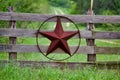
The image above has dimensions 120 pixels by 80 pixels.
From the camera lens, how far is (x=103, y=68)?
35.5 ft

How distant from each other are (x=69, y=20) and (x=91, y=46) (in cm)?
93

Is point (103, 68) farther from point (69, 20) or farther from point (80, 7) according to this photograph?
point (80, 7)

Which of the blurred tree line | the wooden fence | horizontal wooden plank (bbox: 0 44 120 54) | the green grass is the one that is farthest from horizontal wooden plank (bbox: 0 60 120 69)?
the blurred tree line

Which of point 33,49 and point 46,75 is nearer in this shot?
point 46,75

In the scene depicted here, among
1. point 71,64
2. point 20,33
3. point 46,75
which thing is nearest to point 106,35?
point 71,64

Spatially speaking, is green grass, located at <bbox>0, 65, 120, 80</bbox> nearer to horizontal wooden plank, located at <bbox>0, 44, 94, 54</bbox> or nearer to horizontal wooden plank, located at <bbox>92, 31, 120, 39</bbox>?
horizontal wooden plank, located at <bbox>0, 44, 94, 54</bbox>

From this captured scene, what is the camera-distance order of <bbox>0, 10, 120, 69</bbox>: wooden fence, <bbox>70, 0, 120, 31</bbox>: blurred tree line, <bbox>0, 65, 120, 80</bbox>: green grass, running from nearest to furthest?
1. <bbox>0, 65, 120, 80</bbox>: green grass
2. <bbox>0, 10, 120, 69</bbox>: wooden fence
3. <bbox>70, 0, 120, 31</bbox>: blurred tree line

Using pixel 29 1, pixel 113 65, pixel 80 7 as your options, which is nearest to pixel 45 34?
pixel 113 65

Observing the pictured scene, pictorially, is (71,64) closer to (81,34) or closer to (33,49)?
(81,34)

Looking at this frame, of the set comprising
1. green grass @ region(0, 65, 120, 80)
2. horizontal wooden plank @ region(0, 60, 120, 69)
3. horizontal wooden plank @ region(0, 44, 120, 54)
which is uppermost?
green grass @ region(0, 65, 120, 80)

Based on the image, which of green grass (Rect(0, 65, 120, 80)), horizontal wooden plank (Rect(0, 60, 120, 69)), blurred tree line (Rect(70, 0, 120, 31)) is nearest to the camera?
green grass (Rect(0, 65, 120, 80))

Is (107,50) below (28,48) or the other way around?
below

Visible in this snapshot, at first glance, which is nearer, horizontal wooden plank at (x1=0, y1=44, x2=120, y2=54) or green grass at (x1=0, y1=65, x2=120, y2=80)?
green grass at (x1=0, y1=65, x2=120, y2=80)

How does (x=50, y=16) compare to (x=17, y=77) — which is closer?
Result: (x=17, y=77)
